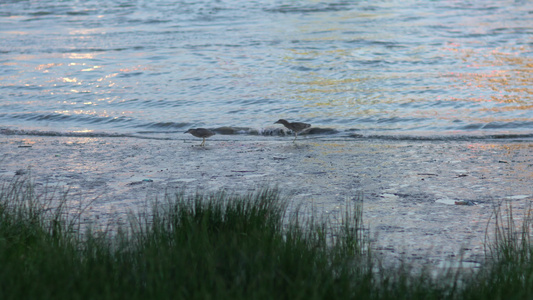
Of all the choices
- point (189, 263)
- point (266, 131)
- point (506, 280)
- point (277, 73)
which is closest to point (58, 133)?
point (266, 131)

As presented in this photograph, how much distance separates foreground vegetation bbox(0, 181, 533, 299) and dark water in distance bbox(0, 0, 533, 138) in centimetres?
596

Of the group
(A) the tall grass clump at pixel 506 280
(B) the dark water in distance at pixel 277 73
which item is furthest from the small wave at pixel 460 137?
(A) the tall grass clump at pixel 506 280

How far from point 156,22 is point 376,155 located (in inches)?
756

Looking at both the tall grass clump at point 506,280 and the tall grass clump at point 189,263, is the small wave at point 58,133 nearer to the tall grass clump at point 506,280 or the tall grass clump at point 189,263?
the tall grass clump at point 189,263

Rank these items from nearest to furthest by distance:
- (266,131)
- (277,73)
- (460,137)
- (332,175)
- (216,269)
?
(216,269)
(332,175)
(460,137)
(266,131)
(277,73)

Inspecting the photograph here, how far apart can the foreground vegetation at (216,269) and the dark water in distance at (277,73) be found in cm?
596

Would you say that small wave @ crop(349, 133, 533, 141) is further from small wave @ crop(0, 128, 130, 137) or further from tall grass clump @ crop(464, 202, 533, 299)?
tall grass clump @ crop(464, 202, 533, 299)

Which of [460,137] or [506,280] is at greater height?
[460,137]

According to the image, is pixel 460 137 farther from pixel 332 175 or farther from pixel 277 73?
pixel 277 73

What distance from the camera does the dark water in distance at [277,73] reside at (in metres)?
11.1

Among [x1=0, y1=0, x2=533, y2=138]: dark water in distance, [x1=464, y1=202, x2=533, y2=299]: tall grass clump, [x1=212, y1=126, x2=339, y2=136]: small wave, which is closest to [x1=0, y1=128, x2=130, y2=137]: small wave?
[x1=0, y1=0, x2=533, y2=138]: dark water in distance

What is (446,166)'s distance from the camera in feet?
24.0

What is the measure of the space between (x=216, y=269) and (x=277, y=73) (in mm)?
12058

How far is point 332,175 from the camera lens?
6992mm
